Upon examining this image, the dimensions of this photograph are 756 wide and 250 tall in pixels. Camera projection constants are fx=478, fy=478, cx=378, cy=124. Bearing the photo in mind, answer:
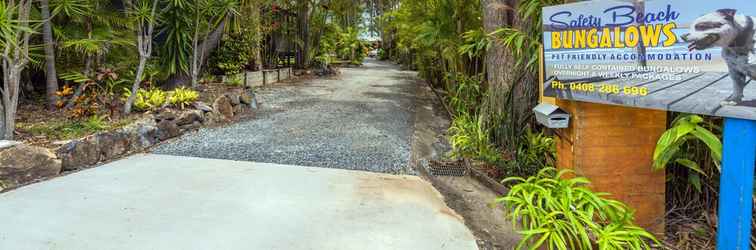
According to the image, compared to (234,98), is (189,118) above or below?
below

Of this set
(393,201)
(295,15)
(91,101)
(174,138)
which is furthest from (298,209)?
(295,15)

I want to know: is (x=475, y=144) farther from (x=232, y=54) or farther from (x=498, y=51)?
(x=232, y=54)

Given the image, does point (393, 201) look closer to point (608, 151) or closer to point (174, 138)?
point (608, 151)

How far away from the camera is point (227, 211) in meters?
2.89

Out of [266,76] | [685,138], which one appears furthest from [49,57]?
[685,138]

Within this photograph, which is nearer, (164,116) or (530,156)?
(530,156)

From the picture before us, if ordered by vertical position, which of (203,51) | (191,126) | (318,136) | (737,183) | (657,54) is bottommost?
(318,136)

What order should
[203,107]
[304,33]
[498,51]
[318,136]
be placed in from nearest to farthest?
[498,51], [318,136], [203,107], [304,33]

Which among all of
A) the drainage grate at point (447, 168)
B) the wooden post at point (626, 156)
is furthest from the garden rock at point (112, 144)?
the wooden post at point (626, 156)

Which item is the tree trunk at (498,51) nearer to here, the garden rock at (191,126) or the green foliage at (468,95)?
the green foliage at (468,95)

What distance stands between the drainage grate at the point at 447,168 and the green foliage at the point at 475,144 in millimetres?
129

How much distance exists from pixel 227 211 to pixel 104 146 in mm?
2073

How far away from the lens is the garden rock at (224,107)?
6.32m

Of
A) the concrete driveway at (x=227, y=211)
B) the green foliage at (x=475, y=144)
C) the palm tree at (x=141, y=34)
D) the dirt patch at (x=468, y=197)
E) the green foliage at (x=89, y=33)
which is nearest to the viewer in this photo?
the concrete driveway at (x=227, y=211)
